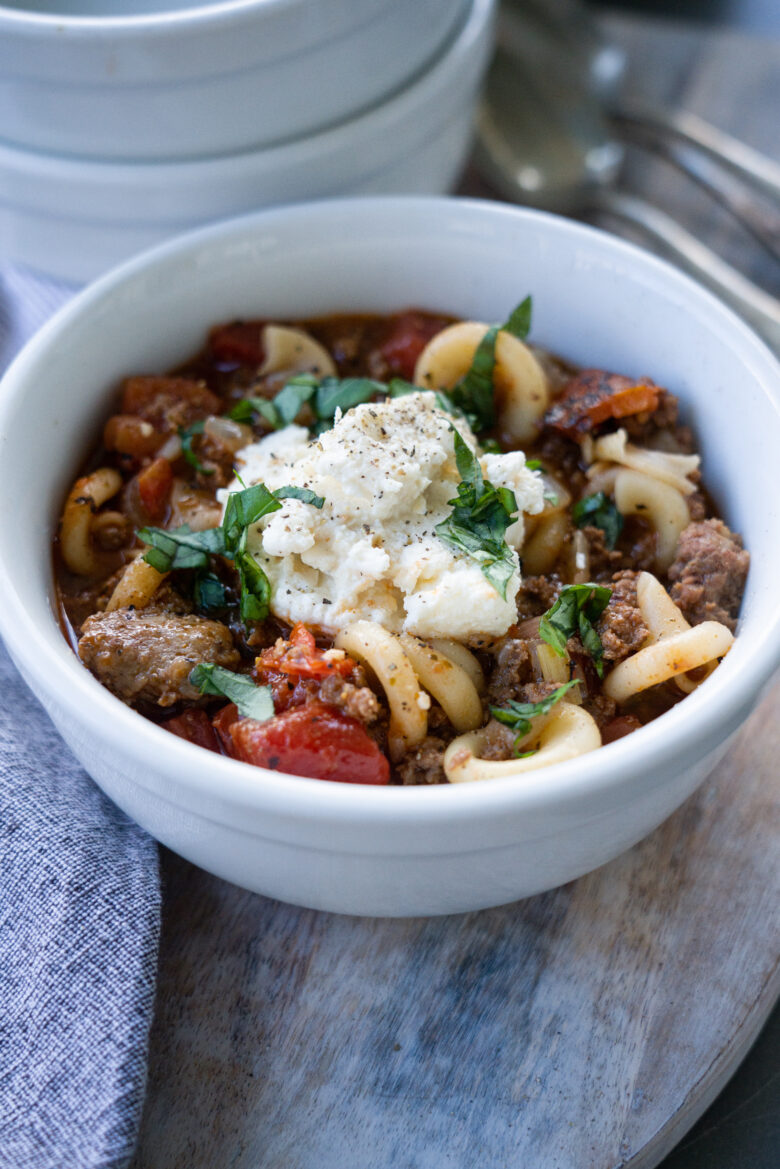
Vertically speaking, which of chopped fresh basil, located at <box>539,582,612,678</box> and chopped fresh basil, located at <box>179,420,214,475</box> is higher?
chopped fresh basil, located at <box>539,582,612,678</box>

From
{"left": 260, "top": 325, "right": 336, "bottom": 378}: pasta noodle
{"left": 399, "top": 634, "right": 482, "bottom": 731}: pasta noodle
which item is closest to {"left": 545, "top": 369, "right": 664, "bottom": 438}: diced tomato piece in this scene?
{"left": 260, "top": 325, "right": 336, "bottom": 378}: pasta noodle

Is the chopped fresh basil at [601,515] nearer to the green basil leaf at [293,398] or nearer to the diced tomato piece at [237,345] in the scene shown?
the green basil leaf at [293,398]

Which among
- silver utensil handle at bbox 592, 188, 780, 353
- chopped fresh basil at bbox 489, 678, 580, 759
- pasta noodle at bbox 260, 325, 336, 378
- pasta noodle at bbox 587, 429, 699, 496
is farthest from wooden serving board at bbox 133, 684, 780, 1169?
silver utensil handle at bbox 592, 188, 780, 353

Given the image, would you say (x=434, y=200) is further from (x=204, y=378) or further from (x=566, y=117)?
(x=566, y=117)

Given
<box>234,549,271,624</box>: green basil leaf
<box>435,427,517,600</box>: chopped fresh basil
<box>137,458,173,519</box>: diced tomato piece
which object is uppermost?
<box>435,427,517,600</box>: chopped fresh basil

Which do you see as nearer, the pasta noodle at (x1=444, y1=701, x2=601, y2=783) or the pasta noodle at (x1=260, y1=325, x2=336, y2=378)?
the pasta noodle at (x1=444, y1=701, x2=601, y2=783)

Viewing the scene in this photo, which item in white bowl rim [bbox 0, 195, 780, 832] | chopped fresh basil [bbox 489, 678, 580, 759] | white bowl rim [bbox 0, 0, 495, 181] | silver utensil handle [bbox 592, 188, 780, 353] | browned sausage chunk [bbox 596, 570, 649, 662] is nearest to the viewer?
white bowl rim [bbox 0, 195, 780, 832]

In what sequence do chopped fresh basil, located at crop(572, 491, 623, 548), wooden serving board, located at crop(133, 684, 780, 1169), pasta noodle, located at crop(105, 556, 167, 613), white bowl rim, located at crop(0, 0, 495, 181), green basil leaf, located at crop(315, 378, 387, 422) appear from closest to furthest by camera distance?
wooden serving board, located at crop(133, 684, 780, 1169)
pasta noodle, located at crop(105, 556, 167, 613)
chopped fresh basil, located at crop(572, 491, 623, 548)
green basil leaf, located at crop(315, 378, 387, 422)
white bowl rim, located at crop(0, 0, 495, 181)

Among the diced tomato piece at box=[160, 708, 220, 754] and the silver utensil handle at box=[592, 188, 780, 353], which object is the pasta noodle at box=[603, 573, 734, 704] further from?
the silver utensil handle at box=[592, 188, 780, 353]
